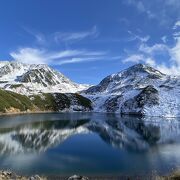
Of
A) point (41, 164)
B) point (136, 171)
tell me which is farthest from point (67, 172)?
point (136, 171)

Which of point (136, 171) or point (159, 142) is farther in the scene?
point (159, 142)

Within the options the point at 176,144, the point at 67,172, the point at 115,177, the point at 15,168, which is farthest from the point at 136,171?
the point at 176,144

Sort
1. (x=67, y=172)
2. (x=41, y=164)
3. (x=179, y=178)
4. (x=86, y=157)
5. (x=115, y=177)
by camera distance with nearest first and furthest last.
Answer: (x=179, y=178) < (x=115, y=177) < (x=67, y=172) < (x=41, y=164) < (x=86, y=157)

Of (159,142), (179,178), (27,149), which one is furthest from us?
(159,142)

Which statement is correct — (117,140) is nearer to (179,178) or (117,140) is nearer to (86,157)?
(86,157)

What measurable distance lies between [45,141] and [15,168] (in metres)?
32.7

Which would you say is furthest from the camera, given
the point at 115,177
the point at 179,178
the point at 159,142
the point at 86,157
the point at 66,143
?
the point at 159,142

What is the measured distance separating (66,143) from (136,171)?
1333 inches

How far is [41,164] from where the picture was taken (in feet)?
171

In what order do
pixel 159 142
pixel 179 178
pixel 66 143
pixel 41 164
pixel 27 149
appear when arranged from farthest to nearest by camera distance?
pixel 159 142
pixel 66 143
pixel 27 149
pixel 41 164
pixel 179 178

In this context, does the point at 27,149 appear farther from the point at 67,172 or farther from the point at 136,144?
the point at 136,144

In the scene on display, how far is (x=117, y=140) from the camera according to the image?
8725cm

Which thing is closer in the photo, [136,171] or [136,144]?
[136,171]

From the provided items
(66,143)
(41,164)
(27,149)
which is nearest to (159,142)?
(66,143)
